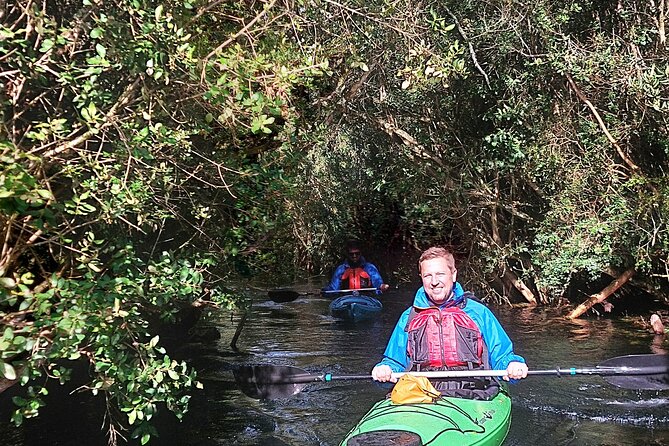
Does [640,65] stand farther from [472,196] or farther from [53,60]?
[53,60]

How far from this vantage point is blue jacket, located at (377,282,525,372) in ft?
15.7

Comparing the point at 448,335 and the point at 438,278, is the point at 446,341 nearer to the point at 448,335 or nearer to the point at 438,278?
the point at 448,335

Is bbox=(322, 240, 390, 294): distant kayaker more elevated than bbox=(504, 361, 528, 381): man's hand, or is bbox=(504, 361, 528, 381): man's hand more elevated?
bbox=(504, 361, 528, 381): man's hand

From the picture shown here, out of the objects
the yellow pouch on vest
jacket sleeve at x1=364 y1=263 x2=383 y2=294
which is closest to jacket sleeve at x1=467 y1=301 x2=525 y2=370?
the yellow pouch on vest

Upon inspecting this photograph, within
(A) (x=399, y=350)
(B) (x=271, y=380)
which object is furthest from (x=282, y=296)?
(A) (x=399, y=350)

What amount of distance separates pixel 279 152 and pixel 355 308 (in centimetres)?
648

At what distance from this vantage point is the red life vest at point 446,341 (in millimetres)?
4727

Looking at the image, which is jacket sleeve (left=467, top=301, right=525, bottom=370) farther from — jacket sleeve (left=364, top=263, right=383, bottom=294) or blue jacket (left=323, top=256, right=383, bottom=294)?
blue jacket (left=323, top=256, right=383, bottom=294)

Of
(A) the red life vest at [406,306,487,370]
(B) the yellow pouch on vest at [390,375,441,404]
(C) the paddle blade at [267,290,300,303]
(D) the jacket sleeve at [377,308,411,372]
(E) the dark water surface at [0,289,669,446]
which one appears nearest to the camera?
(B) the yellow pouch on vest at [390,375,441,404]

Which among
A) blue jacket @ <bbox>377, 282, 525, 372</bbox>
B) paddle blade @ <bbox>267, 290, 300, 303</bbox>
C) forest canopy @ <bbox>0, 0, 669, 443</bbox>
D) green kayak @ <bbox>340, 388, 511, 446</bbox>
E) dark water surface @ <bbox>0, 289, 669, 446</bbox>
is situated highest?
forest canopy @ <bbox>0, 0, 669, 443</bbox>

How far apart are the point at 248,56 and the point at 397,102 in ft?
Answer: 21.7

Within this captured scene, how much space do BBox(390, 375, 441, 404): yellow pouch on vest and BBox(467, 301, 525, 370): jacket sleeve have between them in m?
0.67

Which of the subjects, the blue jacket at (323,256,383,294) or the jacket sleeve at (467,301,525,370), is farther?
the blue jacket at (323,256,383,294)

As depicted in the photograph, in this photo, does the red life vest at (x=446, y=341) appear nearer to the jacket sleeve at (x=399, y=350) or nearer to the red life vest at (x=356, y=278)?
the jacket sleeve at (x=399, y=350)
